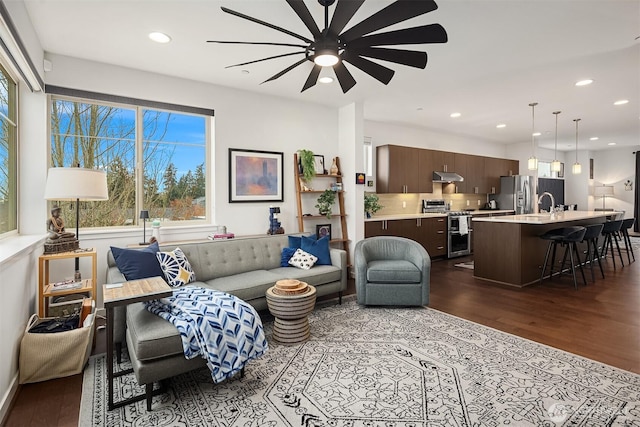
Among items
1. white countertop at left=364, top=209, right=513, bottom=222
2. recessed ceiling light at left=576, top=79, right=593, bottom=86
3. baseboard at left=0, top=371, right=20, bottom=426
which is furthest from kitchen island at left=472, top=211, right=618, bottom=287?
baseboard at left=0, top=371, right=20, bottom=426

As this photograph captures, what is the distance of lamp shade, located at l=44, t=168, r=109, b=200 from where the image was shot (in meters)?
2.85

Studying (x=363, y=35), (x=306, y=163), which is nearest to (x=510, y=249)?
(x=306, y=163)

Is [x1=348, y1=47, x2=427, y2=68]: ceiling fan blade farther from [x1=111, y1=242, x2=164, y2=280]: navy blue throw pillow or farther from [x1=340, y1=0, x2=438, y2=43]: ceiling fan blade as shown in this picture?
[x1=111, y1=242, x2=164, y2=280]: navy blue throw pillow

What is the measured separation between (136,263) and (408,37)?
2.69m

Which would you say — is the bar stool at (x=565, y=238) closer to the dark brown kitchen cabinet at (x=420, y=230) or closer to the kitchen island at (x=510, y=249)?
the kitchen island at (x=510, y=249)

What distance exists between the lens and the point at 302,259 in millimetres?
3936

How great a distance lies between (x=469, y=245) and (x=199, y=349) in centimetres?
649

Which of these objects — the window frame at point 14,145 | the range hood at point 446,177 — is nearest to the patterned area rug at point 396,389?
the window frame at point 14,145

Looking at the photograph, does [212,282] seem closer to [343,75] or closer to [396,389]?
[396,389]

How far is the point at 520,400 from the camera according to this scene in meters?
2.13

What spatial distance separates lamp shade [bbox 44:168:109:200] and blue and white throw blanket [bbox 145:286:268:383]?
1.23 meters

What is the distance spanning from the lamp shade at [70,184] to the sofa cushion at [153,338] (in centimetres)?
133

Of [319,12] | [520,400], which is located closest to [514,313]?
[520,400]

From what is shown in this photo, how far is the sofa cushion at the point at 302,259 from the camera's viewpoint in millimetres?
3906
